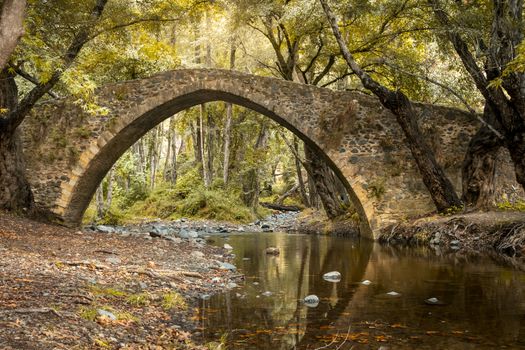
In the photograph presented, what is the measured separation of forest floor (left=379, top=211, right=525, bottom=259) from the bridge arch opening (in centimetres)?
137

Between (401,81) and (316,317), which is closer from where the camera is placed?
(316,317)

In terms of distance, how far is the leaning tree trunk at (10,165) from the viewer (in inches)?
440

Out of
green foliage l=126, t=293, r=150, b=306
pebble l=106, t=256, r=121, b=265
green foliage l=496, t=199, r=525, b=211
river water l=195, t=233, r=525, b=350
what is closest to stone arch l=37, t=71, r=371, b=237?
green foliage l=496, t=199, r=525, b=211

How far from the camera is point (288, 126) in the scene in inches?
527

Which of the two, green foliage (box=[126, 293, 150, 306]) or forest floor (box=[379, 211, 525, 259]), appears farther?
forest floor (box=[379, 211, 525, 259])

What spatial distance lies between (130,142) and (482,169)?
9.03 meters

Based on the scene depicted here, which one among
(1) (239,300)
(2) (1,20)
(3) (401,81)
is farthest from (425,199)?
(2) (1,20)

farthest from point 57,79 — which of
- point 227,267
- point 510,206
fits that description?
point 510,206

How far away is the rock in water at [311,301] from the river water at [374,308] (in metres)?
0.07

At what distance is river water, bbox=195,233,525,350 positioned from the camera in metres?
3.73

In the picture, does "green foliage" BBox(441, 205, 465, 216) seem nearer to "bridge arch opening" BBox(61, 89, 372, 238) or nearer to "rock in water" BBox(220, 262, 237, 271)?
"bridge arch opening" BBox(61, 89, 372, 238)

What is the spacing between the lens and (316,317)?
441 centimetres

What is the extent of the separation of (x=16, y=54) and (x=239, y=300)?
217 inches

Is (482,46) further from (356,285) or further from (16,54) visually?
(16,54)
